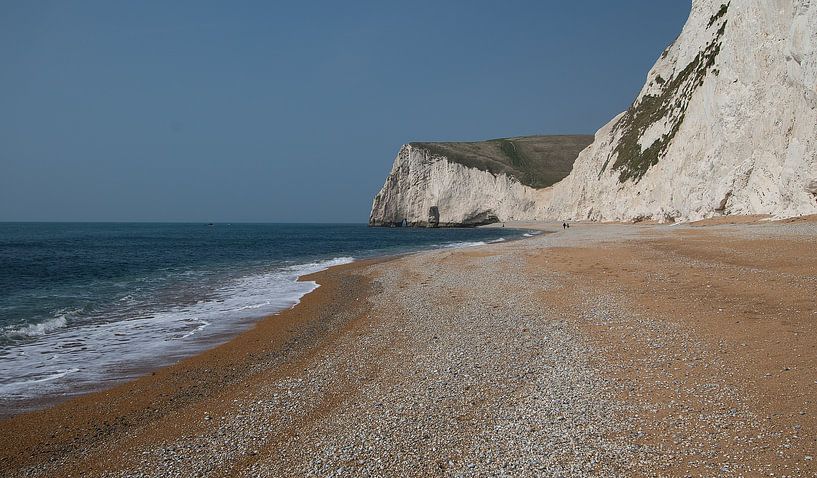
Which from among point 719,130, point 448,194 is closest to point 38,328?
point 719,130

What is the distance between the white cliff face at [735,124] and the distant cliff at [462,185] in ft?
139

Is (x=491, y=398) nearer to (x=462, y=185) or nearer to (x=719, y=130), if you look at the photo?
(x=719, y=130)

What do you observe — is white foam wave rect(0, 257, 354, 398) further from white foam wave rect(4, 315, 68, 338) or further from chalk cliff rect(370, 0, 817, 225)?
chalk cliff rect(370, 0, 817, 225)

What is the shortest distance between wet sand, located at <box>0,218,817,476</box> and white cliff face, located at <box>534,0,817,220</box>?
18.6 metres

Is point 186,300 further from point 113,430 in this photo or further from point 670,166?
point 670,166

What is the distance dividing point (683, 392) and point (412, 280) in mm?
14668

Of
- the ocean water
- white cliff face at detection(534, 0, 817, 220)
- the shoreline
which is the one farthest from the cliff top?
the shoreline

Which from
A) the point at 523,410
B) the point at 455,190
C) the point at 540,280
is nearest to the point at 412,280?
the point at 540,280

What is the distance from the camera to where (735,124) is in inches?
1328

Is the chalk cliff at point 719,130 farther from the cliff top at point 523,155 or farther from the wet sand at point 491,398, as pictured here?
the cliff top at point 523,155

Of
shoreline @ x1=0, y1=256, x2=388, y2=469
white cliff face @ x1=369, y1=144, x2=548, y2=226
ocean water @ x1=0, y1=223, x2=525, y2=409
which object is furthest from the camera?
white cliff face @ x1=369, y1=144, x2=548, y2=226

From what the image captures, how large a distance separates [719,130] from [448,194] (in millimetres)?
71832

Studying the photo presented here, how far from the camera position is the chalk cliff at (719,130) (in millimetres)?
26859

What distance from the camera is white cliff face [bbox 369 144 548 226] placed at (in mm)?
100625
